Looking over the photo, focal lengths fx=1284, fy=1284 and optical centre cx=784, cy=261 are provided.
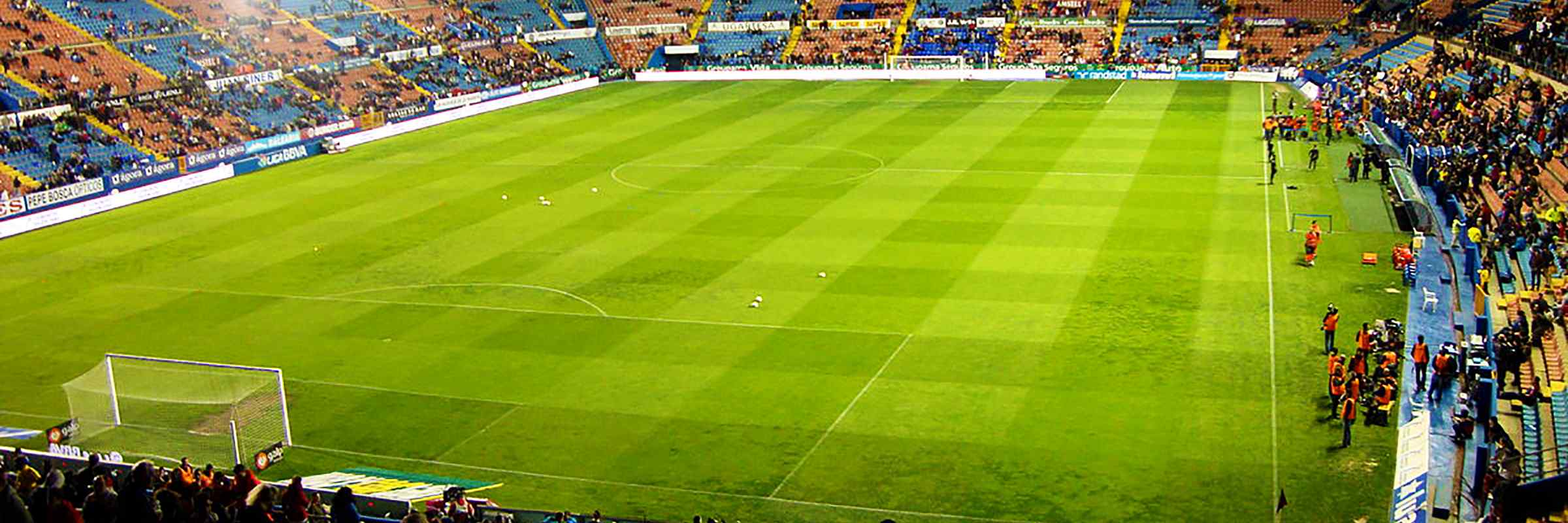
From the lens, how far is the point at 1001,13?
86688mm

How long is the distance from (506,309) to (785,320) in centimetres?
671

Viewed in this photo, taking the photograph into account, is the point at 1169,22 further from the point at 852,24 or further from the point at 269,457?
the point at 269,457

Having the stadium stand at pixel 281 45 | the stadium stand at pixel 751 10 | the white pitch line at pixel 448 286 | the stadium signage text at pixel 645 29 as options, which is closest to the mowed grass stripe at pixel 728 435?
the white pitch line at pixel 448 286

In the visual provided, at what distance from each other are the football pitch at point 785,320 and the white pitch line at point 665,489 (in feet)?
0.28

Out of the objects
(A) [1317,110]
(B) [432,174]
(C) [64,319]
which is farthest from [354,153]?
(A) [1317,110]

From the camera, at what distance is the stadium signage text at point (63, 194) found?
141ft

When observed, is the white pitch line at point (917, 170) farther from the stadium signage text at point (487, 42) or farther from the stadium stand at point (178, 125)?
the stadium signage text at point (487, 42)

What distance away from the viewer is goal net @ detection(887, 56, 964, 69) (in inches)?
3204

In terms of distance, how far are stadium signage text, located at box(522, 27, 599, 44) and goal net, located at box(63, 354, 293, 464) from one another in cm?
6540

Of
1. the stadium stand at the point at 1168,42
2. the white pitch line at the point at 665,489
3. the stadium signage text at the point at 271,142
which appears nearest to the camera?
the white pitch line at the point at 665,489

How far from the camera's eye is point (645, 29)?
3632 inches

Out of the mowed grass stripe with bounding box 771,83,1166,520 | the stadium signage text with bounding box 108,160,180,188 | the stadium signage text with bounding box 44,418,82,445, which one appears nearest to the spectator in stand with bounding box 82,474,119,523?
the stadium signage text with bounding box 44,418,82,445

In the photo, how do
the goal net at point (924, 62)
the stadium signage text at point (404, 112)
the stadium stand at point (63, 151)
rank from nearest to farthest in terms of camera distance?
the stadium stand at point (63, 151), the stadium signage text at point (404, 112), the goal net at point (924, 62)

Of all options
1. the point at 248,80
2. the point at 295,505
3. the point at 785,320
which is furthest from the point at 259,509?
the point at 248,80
